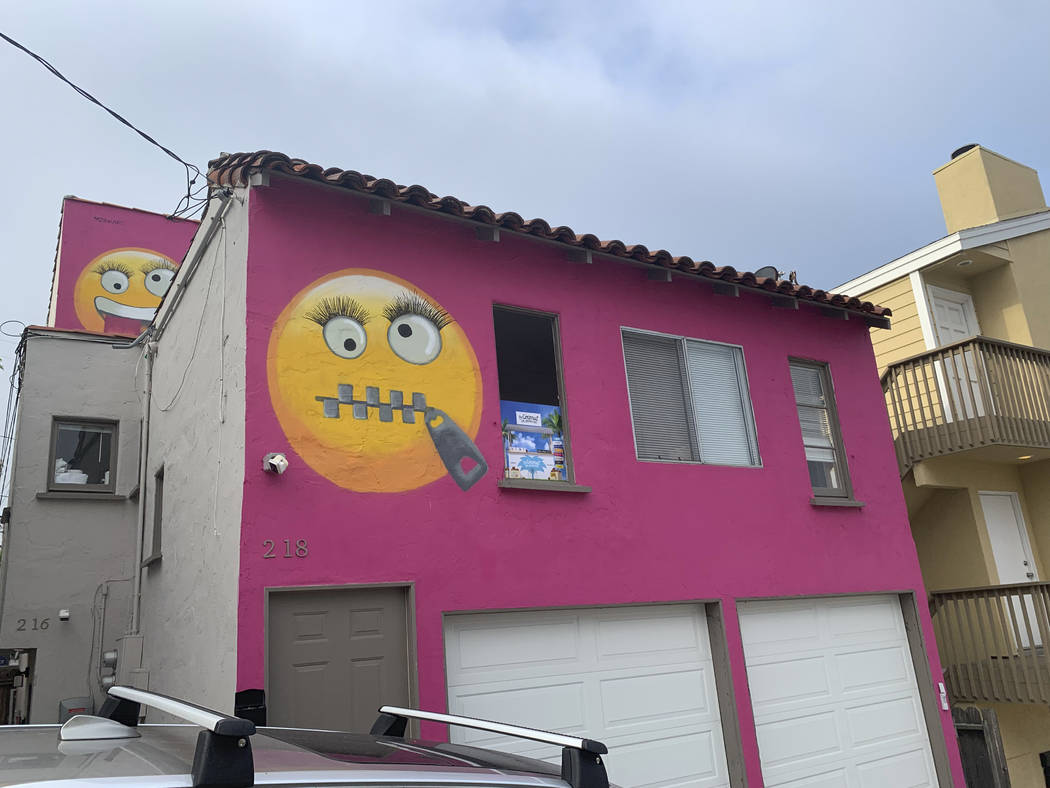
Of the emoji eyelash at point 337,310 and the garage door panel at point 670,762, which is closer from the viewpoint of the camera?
the emoji eyelash at point 337,310

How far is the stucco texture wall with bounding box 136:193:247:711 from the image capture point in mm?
6168

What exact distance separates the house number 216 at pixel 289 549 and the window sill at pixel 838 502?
222 inches

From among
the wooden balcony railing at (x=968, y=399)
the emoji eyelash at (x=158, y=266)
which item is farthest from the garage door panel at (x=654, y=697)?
the emoji eyelash at (x=158, y=266)

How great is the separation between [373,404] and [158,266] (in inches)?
368


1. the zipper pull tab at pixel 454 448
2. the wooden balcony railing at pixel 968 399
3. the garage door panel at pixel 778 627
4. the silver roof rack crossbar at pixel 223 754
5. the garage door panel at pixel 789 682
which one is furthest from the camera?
the wooden balcony railing at pixel 968 399

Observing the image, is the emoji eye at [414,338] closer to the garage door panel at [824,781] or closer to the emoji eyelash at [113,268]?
the garage door panel at [824,781]

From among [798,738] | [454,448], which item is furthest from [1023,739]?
[454,448]

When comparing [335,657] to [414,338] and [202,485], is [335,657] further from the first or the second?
[414,338]

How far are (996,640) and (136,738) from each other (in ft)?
35.0

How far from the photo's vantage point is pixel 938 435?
1129 centimetres

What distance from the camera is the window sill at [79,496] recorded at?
9.96 meters

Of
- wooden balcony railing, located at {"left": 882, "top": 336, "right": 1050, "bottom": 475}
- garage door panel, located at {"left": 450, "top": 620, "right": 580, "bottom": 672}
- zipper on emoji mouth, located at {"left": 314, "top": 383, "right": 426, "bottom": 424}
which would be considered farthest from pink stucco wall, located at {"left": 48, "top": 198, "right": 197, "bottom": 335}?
wooden balcony railing, located at {"left": 882, "top": 336, "right": 1050, "bottom": 475}

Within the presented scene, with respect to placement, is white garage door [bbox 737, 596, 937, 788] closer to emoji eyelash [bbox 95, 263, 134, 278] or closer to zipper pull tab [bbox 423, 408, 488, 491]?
zipper pull tab [bbox 423, 408, 488, 491]

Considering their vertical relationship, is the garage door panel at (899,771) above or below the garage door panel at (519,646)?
below
